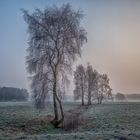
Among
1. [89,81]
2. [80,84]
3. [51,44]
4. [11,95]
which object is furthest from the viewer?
[11,95]

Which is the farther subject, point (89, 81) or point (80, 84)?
point (89, 81)

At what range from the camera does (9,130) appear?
18359 mm

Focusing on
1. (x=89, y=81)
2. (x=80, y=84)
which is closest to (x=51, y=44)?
(x=80, y=84)

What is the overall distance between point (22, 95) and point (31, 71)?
386 feet

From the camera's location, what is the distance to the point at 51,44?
78.1 feet

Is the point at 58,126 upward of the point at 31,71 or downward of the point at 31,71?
downward

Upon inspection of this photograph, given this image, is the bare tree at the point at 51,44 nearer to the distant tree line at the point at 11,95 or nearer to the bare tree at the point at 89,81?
the bare tree at the point at 89,81

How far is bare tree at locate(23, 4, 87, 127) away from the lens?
23.5 metres

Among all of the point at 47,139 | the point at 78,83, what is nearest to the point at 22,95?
the point at 78,83

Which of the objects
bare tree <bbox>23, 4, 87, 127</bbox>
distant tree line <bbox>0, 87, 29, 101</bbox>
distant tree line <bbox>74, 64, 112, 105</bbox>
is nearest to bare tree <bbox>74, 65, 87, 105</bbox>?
distant tree line <bbox>74, 64, 112, 105</bbox>

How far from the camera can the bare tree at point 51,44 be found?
23531mm

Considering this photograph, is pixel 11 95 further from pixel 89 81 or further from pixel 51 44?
pixel 51 44

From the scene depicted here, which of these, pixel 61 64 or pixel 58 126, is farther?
pixel 61 64

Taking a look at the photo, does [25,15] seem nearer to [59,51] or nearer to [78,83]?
[59,51]
